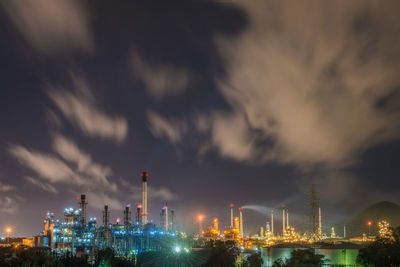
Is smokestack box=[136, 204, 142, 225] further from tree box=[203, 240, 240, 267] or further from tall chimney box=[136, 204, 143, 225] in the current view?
tree box=[203, 240, 240, 267]

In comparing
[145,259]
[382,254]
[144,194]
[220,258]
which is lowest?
[145,259]

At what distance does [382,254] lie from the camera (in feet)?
138

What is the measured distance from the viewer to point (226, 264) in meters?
44.9

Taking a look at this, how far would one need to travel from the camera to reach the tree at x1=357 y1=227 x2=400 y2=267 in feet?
135

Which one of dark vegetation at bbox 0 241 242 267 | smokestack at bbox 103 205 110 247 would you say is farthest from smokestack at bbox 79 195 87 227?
dark vegetation at bbox 0 241 242 267

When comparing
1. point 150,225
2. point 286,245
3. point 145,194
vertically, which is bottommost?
point 286,245

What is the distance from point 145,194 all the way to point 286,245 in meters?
67.1

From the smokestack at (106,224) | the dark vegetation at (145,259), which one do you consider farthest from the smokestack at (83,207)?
the dark vegetation at (145,259)

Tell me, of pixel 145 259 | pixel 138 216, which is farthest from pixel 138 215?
pixel 145 259

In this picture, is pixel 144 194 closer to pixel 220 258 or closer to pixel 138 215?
pixel 138 215

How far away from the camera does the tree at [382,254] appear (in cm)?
4128

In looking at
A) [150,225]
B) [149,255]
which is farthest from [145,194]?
[149,255]

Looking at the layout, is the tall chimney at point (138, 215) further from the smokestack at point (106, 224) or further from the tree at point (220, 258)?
the tree at point (220, 258)

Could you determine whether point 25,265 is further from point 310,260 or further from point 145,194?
point 145,194
